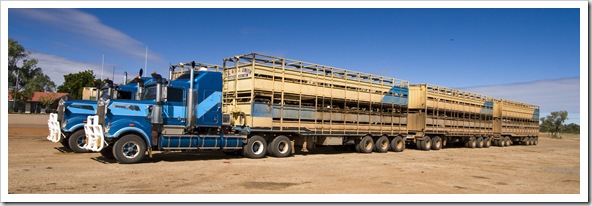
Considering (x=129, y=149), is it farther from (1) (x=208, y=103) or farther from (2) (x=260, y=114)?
(2) (x=260, y=114)

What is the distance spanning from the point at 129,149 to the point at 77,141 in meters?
4.02

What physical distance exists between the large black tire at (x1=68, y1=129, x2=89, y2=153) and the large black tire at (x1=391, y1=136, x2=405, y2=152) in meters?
14.8

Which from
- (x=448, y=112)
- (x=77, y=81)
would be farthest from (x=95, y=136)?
(x=77, y=81)

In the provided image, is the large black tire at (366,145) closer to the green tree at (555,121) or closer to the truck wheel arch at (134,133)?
the truck wheel arch at (134,133)

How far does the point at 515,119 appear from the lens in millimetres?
36500

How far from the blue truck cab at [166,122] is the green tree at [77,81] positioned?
50659 mm

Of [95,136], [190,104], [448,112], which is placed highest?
[448,112]

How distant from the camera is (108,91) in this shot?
15.3m

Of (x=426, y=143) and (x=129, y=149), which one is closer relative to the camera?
(x=129, y=149)

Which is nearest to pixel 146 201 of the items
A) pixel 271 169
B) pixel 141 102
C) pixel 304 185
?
pixel 304 185

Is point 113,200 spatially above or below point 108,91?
below

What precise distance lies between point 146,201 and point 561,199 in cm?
835

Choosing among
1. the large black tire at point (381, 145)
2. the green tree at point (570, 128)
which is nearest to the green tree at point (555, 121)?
the green tree at point (570, 128)

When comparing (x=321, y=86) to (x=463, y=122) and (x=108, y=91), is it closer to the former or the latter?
(x=108, y=91)
